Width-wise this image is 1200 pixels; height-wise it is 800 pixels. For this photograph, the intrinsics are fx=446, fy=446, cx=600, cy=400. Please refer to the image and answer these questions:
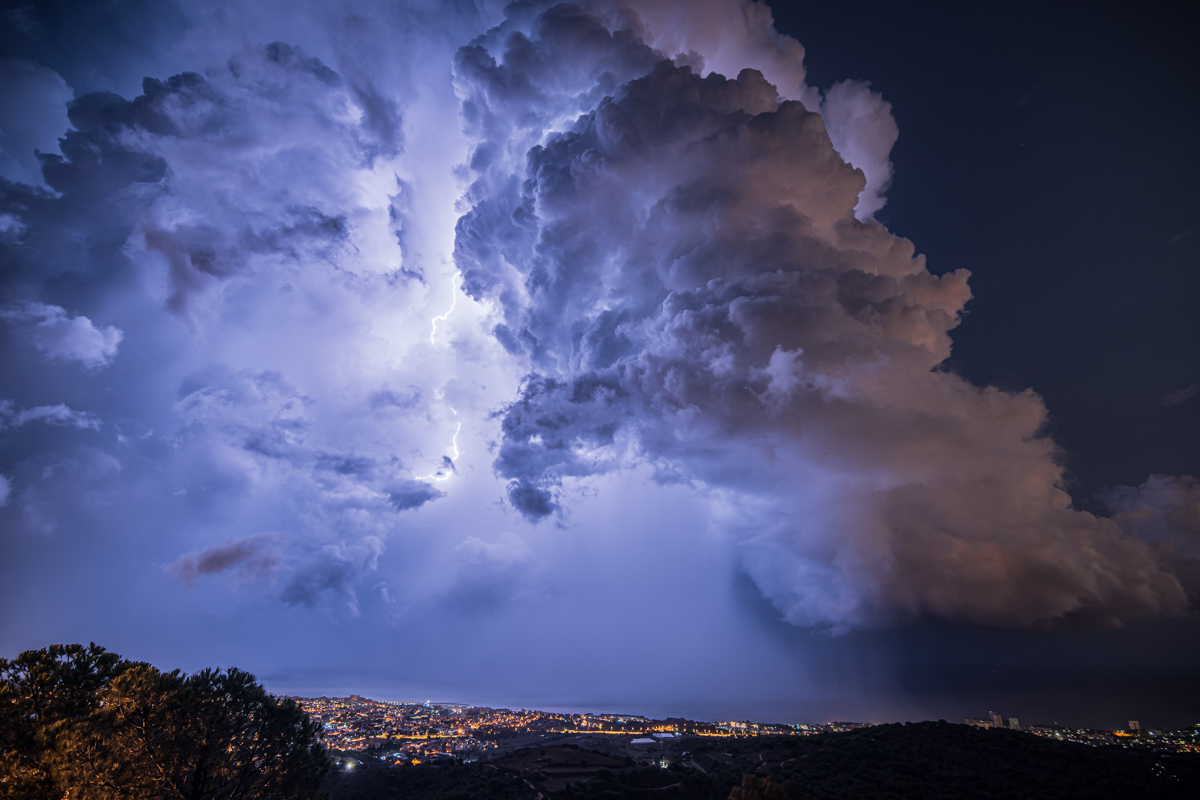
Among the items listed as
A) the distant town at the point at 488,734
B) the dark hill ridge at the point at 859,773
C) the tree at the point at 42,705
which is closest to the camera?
the tree at the point at 42,705

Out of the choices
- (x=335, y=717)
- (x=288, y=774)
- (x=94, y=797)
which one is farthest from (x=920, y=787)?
(x=335, y=717)

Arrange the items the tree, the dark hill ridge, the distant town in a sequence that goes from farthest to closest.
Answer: the distant town < the dark hill ridge < the tree

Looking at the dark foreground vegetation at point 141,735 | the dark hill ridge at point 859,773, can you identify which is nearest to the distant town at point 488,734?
the dark hill ridge at point 859,773

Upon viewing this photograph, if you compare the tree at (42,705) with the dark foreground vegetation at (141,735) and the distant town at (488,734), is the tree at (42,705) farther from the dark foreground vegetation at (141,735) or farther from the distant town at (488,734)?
the distant town at (488,734)

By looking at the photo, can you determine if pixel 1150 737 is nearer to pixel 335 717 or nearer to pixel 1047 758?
pixel 1047 758

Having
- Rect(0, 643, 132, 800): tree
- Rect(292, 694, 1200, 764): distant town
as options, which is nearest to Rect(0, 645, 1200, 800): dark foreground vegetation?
Rect(0, 643, 132, 800): tree

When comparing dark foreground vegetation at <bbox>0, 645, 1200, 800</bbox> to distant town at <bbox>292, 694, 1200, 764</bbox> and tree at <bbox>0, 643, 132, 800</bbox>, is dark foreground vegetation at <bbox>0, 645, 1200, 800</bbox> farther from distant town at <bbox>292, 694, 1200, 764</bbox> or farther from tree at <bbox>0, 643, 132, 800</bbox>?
distant town at <bbox>292, 694, 1200, 764</bbox>
